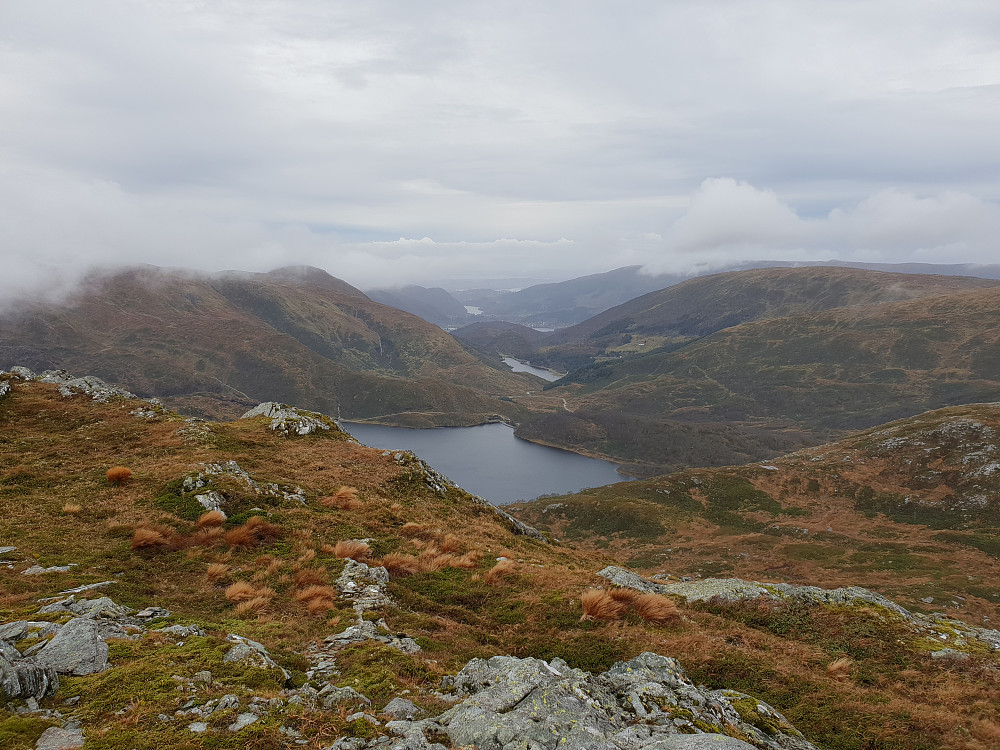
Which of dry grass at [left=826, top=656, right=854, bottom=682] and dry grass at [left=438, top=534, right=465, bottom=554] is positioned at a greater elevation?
dry grass at [left=826, top=656, right=854, bottom=682]

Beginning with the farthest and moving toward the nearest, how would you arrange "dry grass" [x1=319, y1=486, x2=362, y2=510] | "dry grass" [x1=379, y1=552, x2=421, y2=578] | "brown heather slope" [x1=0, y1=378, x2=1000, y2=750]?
"dry grass" [x1=319, y1=486, x2=362, y2=510], "dry grass" [x1=379, y1=552, x2=421, y2=578], "brown heather slope" [x1=0, y1=378, x2=1000, y2=750]

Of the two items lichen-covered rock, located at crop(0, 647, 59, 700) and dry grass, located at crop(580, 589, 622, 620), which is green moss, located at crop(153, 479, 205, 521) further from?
dry grass, located at crop(580, 589, 622, 620)

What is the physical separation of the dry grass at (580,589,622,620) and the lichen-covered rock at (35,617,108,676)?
A: 12259 millimetres

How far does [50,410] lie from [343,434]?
64.2 feet

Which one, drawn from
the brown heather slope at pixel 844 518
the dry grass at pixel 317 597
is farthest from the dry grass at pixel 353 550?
the brown heather slope at pixel 844 518

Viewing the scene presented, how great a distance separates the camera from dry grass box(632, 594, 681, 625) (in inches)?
589

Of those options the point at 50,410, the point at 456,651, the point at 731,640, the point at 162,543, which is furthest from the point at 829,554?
the point at 50,410

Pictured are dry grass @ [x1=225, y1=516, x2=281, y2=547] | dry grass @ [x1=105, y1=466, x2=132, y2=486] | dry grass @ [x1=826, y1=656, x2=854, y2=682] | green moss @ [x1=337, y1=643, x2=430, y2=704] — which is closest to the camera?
green moss @ [x1=337, y1=643, x2=430, y2=704]

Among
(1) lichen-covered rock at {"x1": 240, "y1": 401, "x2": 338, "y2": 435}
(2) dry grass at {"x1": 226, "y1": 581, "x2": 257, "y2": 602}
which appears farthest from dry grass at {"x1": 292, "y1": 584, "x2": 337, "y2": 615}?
(1) lichen-covered rock at {"x1": 240, "y1": 401, "x2": 338, "y2": 435}

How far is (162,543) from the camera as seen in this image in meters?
17.6

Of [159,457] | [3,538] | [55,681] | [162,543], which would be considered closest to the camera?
[55,681]

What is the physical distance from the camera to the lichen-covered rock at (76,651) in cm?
881

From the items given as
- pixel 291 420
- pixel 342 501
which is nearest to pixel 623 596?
pixel 342 501

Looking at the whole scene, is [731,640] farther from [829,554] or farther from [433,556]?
[829,554]
